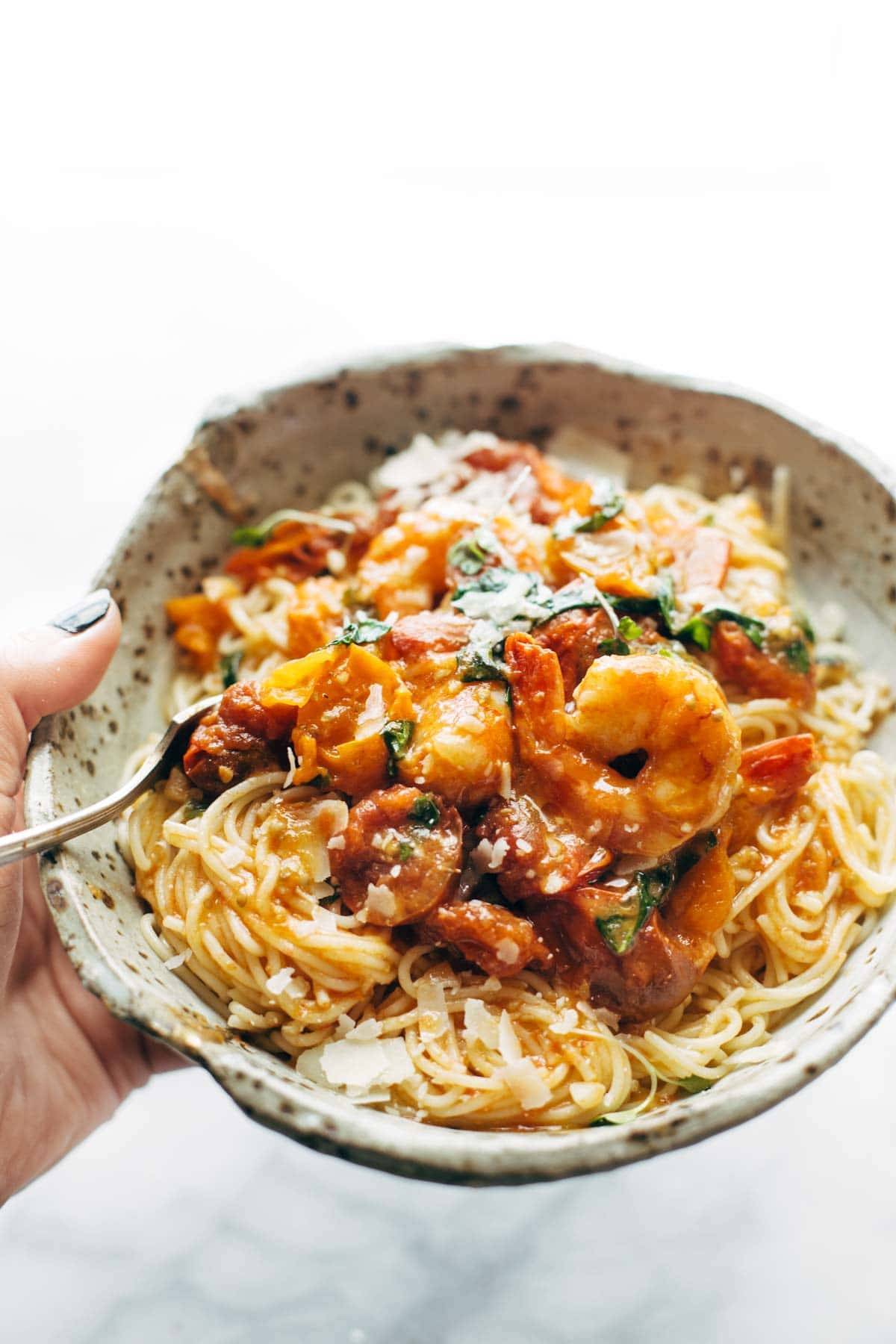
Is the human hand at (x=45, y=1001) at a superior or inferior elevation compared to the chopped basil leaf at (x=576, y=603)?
inferior

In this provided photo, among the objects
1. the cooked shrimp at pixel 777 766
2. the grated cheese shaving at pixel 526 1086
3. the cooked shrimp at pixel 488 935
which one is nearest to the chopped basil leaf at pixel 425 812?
the cooked shrimp at pixel 488 935

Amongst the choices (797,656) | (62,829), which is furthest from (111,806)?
(797,656)

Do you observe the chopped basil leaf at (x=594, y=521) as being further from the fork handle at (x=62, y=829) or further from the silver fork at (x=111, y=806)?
the fork handle at (x=62, y=829)

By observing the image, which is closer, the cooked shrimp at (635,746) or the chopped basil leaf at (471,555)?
the cooked shrimp at (635,746)

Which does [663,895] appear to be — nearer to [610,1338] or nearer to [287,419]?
[610,1338]

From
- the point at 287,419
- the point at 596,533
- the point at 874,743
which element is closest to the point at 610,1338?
the point at 874,743

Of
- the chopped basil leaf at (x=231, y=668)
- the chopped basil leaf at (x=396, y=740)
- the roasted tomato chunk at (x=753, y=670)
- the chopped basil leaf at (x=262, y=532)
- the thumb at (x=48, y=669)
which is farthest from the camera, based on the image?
the chopped basil leaf at (x=262, y=532)

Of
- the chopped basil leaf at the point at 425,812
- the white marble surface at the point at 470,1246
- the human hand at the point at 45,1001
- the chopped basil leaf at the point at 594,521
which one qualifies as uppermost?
the chopped basil leaf at the point at 594,521

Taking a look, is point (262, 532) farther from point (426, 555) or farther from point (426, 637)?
point (426, 637)
